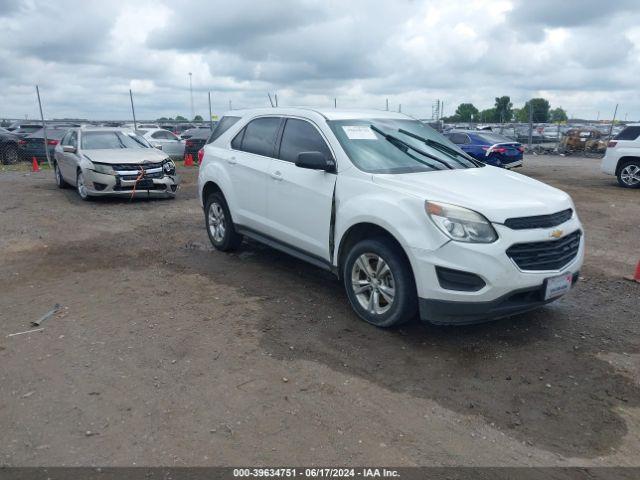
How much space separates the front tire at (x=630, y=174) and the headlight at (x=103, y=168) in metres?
12.6

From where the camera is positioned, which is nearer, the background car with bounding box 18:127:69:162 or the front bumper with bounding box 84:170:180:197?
the front bumper with bounding box 84:170:180:197

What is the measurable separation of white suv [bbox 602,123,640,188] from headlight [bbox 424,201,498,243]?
473 inches

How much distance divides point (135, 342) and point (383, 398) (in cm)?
209

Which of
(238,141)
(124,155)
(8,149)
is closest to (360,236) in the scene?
(238,141)

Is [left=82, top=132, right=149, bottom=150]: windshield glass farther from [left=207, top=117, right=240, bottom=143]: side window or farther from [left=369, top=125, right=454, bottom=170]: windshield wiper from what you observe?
[left=369, top=125, right=454, bottom=170]: windshield wiper

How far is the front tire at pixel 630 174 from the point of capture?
44.9 ft

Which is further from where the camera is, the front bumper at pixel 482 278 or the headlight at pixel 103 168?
the headlight at pixel 103 168

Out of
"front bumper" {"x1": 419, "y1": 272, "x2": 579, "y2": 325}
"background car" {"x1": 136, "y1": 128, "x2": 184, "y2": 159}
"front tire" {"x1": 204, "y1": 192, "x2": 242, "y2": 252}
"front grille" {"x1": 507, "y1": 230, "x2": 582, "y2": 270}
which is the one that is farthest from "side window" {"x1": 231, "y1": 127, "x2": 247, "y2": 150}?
"background car" {"x1": 136, "y1": 128, "x2": 184, "y2": 159}

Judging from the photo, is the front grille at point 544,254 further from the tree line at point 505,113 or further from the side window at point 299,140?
the tree line at point 505,113

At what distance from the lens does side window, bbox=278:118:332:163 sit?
517 centimetres

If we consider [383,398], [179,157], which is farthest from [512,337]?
[179,157]

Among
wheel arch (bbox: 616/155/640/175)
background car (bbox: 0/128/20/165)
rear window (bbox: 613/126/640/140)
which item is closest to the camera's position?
rear window (bbox: 613/126/640/140)

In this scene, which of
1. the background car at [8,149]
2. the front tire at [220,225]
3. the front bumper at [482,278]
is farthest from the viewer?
the background car at [8,149]

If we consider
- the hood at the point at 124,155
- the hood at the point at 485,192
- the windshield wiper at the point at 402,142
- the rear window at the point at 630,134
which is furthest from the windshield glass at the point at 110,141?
the rear window at the point at 630,134
